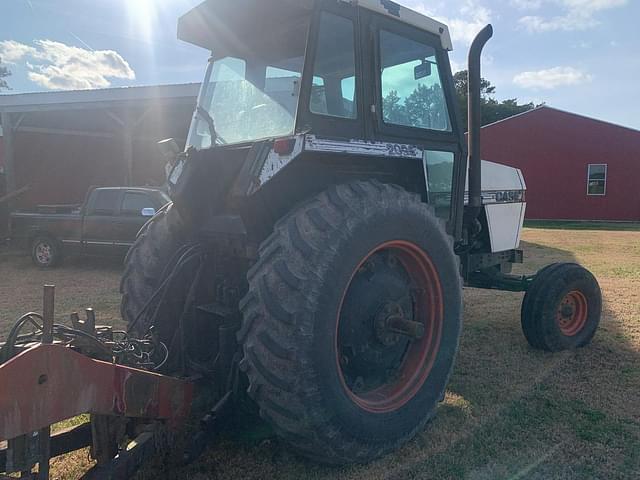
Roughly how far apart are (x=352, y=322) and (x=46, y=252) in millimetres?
9633

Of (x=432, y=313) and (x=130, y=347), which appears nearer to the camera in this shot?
(x=130, y=347)

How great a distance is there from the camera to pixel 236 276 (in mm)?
3170

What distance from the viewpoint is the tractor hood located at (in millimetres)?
Result: 2922

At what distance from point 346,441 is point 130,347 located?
1203mm

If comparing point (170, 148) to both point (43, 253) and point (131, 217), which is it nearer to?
point (131, 217)

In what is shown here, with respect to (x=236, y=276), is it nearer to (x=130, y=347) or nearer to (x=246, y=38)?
(x=130, y=347)

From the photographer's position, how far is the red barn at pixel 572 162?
22500mm

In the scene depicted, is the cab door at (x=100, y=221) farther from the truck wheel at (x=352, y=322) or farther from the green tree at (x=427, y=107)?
the truck wheel at (x=352, y=322)

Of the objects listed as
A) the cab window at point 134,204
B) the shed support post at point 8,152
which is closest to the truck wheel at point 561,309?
the cab window at point 134,204

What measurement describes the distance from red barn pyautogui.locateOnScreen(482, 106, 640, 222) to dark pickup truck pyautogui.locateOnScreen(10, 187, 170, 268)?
19.6 m

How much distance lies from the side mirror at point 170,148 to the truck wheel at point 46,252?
26.7 ft

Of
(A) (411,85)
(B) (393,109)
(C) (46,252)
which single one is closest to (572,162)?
(C) (46,252)

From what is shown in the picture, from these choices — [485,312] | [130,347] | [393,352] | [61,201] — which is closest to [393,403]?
[393,352]

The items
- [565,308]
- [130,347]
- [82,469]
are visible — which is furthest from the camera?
[565,308]
